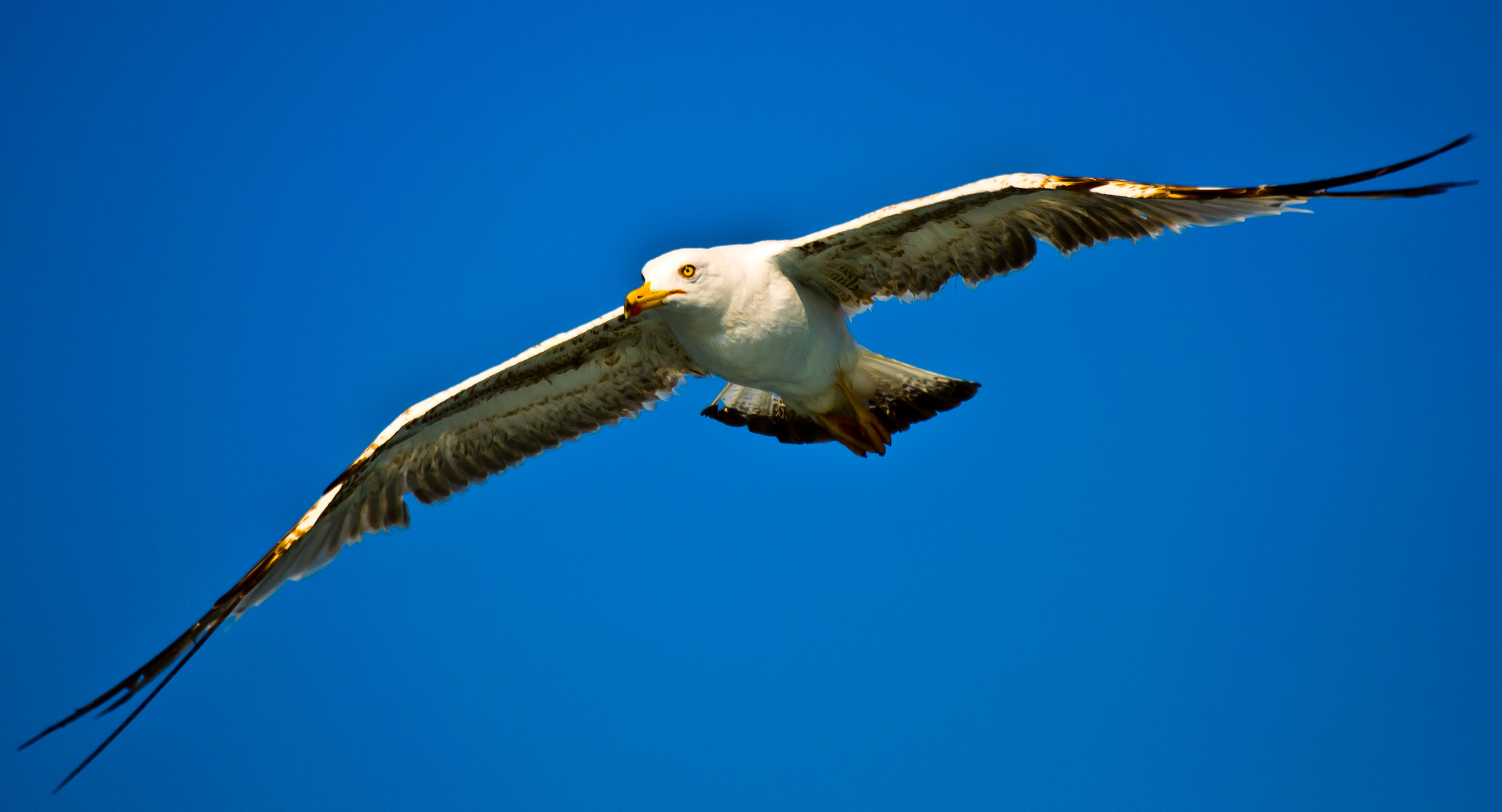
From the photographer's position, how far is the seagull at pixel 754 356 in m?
5.92

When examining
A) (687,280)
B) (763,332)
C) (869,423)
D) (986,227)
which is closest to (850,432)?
(869,423)

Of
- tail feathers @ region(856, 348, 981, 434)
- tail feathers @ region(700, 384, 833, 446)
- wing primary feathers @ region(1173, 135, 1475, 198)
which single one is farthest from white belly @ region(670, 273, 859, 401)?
wing primary feathers @ region(1173, 135, 1475, 198)

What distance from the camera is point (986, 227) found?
6523 millimetres

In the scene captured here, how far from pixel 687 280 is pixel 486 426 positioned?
218 cm

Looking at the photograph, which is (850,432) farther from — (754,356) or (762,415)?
(754,356)

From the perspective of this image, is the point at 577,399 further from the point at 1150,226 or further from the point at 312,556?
the point at 1150,226

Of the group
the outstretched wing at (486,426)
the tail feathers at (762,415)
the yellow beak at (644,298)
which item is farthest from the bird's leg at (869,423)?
the yellow beak at (644,298)

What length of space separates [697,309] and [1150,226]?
8.09 feet

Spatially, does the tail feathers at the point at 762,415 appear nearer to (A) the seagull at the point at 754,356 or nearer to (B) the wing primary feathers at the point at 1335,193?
(A) the seagull at the point at 754,356

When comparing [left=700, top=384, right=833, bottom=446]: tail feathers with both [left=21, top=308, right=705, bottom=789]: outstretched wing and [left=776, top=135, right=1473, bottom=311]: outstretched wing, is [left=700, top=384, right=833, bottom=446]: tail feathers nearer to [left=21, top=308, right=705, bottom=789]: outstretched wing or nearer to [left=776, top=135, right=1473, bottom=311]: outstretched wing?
[left=21, top=308, right=705, bottom=789]: outstretched wing

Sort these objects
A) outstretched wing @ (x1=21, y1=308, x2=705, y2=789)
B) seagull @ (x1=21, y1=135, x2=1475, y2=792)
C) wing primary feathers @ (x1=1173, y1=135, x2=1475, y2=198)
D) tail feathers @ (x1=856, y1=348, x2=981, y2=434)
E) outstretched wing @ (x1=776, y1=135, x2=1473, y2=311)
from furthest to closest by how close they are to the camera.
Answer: tail feathers @ (x1=856, y1=348, x2=981, y2=434) < outstretched wing @ (x1=21, y1=308, x2=705, y2=789) < seagull @ (x1=21, y1=135, x2=1475, y2=792) < outstretched wing @ (x1=776, y1=135, x2=1473, y2=311) < wing primary feathers @ (x1=1173, y1=135, x2=1475, y2=198)

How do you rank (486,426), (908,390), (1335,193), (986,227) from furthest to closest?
(486,426)
(908,390)
(986,227)
(1335,193)

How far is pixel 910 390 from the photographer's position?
7.18 metres

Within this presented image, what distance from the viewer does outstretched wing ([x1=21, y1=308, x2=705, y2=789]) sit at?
6.71 metres
